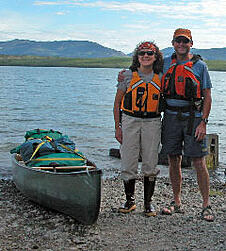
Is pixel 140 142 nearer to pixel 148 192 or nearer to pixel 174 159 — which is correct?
pixel 174 159

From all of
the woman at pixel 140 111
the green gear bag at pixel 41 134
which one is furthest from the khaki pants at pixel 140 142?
the green gear bag at pixel 41 134

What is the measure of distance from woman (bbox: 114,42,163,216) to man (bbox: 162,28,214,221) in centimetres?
17

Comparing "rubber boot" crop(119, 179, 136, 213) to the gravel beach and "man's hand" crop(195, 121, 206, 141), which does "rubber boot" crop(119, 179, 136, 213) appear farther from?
"man's hand" crop(195, 121, 206, 141)

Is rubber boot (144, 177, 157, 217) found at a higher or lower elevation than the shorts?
lower

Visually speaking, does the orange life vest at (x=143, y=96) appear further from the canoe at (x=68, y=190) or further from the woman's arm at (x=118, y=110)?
the canoe at (x=68, y=190)

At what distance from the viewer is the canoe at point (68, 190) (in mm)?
6203

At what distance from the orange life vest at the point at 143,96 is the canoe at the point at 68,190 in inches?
42.0

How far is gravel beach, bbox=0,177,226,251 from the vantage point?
579 cm

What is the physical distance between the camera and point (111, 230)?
6316 mm

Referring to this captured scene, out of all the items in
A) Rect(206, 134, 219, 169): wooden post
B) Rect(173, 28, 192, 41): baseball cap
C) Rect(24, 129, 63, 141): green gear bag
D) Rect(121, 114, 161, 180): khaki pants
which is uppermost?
Rect(173, 28, 192, 41): baseball cap

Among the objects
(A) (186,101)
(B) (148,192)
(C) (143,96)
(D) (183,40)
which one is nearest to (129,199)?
(B) (148,192)

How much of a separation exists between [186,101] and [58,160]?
2.43 meters

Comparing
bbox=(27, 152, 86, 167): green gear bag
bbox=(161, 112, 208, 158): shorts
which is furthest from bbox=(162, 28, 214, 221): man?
bbox=(27, 152, 86, 167): green gear bag

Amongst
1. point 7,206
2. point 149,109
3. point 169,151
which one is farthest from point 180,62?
point 7,206
